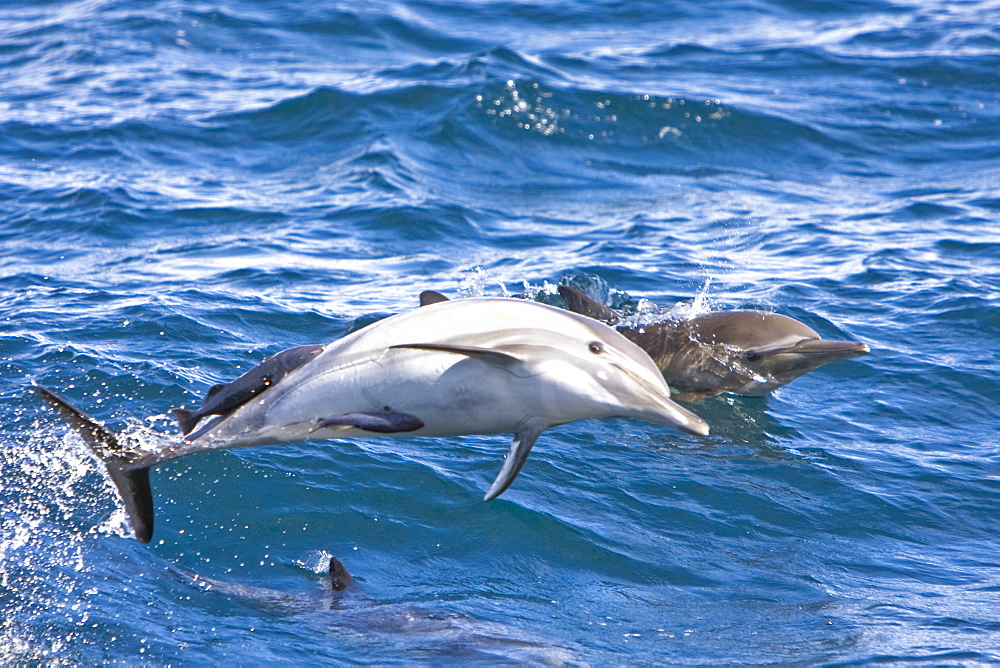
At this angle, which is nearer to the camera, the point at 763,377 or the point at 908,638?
the point at 908,638

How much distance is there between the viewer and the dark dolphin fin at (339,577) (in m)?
6.92

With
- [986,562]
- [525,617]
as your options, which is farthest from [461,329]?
[986,562]

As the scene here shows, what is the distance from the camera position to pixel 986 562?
7.61m

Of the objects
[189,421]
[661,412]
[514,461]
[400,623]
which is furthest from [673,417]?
[189,421]

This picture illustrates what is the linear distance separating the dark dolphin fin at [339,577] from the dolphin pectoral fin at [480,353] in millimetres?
1715

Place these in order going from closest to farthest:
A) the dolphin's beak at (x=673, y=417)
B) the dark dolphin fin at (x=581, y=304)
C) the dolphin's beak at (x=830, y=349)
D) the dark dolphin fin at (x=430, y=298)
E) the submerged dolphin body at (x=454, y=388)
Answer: the dolphin's beak at (x=673, y=417), the submerged dolphin body at (x=454, y=388), the dark dolphin fin at (x=430, y=298), the dolphin's beak at (x=830, y=349), the dark dolphin fin at (x=581, y=304)

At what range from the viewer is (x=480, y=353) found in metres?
5.78

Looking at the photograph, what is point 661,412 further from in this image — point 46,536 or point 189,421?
point 46,536

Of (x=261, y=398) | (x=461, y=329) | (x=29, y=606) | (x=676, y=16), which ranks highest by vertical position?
(x=676, y=16)

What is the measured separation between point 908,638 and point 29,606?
5.12 metres

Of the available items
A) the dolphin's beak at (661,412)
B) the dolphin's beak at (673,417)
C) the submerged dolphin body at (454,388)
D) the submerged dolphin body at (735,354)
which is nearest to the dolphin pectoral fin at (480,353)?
the submerged dolphin body at (454,388)

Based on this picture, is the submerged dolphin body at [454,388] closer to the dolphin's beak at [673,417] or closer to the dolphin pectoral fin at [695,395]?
the dolphin's beak at [673,417]

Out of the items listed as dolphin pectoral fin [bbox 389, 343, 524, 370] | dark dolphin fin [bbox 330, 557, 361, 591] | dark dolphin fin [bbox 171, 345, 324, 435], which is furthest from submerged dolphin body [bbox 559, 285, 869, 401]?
dolphin pectoral fin [bbox 389, 343, 524, 370]

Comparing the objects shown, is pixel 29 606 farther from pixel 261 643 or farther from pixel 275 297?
pixel 275 297
